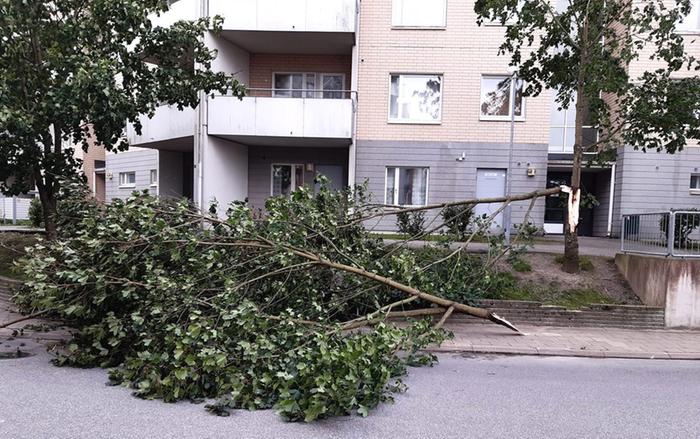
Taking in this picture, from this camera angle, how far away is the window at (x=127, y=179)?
21.1m

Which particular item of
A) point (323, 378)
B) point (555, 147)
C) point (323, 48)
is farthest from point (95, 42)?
point (555, 147)

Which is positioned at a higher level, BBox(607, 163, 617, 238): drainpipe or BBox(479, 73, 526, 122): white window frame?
BBox(479, 73, 526, 122): white window frame

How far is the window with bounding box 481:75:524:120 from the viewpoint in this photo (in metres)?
15.9

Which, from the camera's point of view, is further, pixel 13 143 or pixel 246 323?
pixel 13 143

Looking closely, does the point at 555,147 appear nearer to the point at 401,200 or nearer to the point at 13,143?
the point at 401,200

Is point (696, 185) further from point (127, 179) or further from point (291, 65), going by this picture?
point (127, 179)

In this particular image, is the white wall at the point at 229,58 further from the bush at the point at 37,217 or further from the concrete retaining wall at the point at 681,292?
the concrete retaining wall at the point at 681,292

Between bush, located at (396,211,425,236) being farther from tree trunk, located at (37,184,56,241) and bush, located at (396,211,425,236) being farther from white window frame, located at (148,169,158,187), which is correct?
white window frame, located at (148,169,158,187)

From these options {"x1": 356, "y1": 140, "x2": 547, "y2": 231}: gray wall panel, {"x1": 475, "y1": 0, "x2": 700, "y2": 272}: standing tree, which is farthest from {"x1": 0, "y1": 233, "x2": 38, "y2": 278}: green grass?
{"x1": 475, "y1": 0, "x2": 700, "y2": 272}: standing tree

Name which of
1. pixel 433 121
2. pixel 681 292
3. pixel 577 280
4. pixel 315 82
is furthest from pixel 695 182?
pixel 315 82

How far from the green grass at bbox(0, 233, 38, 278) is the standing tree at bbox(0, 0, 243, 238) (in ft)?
5.53

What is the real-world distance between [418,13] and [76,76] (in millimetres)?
12134

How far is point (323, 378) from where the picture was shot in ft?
13.7

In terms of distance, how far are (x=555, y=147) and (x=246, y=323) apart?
15732mm
